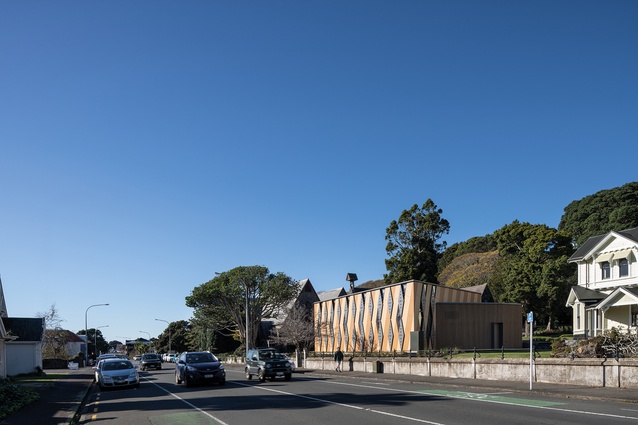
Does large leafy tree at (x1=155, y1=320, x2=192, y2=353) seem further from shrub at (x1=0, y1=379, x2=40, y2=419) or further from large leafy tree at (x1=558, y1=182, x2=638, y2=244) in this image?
shrub at (x1=0, y1=379, x2=40, y2=419)

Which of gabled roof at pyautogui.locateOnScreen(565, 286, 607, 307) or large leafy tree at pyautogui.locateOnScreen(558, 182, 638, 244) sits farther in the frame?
large leafy tree at pyautogui.locateOnScreen(558, 182, 638, 244)

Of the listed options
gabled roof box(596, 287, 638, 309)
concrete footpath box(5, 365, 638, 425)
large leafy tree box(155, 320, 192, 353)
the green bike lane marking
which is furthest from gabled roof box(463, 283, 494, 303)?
large leafy tree box(155, 320, 192, 353)

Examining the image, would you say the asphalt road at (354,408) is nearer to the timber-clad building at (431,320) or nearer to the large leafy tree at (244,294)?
the timber-clad building at (431,320)

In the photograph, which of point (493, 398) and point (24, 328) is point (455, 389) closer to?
point (493, 398)

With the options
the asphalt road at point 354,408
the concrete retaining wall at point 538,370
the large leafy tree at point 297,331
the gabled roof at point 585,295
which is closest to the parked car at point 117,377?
the asphalt road at point 354,408

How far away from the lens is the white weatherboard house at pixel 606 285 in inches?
1594

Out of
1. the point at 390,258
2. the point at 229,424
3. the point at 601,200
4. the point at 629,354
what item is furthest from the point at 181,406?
the point at 601,200

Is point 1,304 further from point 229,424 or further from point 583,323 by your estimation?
point 583,323

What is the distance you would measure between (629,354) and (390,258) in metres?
52.9

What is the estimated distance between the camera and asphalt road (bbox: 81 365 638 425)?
14312 mm

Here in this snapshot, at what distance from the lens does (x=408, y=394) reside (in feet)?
71.3

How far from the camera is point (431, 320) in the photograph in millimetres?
49531

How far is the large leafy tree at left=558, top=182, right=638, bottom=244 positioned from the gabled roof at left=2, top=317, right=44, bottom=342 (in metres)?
67.7

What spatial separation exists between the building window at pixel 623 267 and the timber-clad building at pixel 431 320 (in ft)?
36.6
